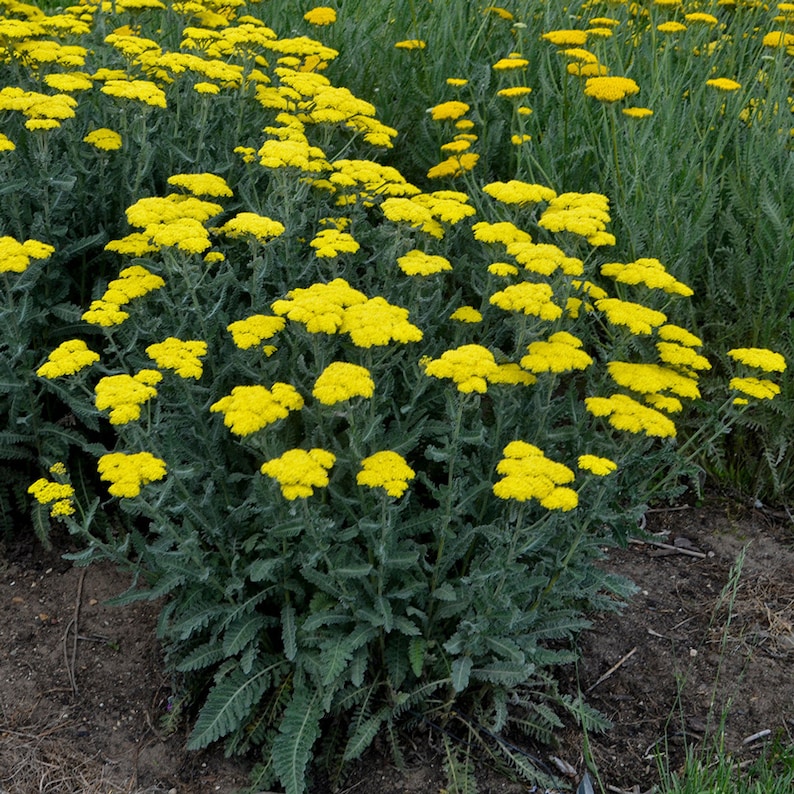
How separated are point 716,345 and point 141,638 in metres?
2.84

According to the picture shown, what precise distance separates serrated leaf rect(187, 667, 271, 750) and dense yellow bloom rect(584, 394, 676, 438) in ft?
4.50

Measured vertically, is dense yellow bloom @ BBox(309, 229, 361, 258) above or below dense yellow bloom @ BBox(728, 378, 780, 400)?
above

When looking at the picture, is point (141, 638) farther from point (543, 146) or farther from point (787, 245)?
point (787, 245)

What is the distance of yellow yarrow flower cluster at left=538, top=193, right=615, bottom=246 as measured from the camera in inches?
116

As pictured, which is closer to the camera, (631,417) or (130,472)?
(130,472)

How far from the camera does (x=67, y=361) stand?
2.67m

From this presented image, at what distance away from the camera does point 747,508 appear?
13.2 ft

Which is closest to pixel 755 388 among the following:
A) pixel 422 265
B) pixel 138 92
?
pixel 422 265

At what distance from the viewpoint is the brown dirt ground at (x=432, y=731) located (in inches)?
113

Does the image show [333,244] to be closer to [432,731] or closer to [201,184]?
[201,184]

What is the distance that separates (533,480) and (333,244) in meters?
1.18

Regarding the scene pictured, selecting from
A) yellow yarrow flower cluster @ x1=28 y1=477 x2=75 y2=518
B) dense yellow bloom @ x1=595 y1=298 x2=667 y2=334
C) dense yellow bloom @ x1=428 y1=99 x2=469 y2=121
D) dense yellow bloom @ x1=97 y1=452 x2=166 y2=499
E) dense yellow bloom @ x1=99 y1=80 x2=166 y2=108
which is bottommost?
yellow yarrow flower cluster @ x1=28 y1=477 x2=75 y2=518

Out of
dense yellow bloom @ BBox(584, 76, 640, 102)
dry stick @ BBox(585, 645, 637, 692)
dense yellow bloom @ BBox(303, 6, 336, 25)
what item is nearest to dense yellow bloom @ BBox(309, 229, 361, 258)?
dense yellow bloom @ BBox(584, 76, 640, 102)

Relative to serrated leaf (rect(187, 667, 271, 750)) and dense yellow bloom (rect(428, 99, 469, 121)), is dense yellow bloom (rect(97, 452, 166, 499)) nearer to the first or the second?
serrated leaf (rect(187, 667, 271, 750))
